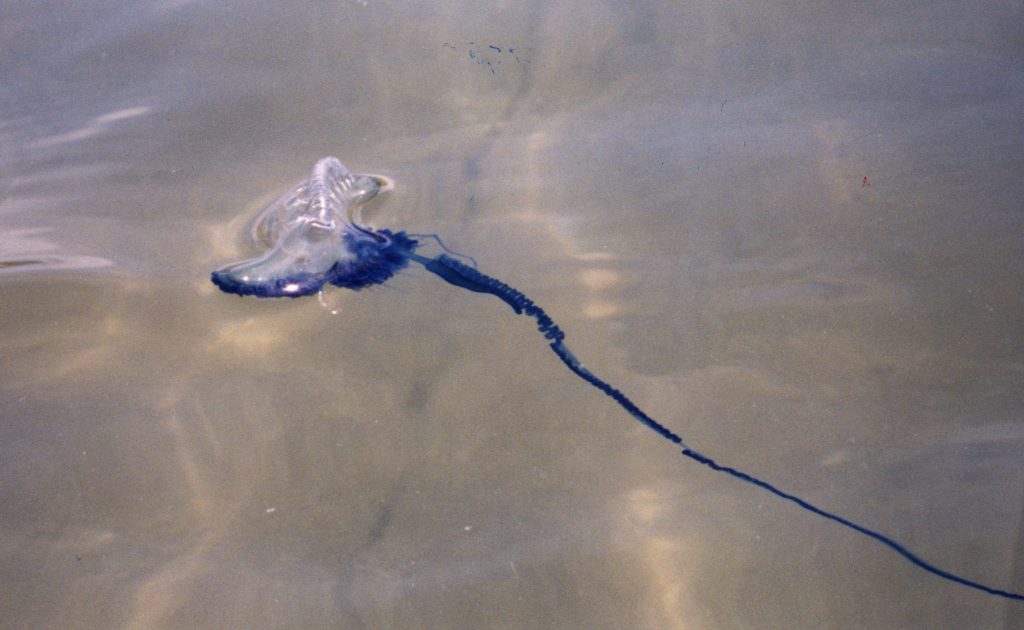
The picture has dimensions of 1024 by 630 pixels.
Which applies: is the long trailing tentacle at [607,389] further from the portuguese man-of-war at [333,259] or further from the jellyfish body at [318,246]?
the jellyfish body at [318,246]

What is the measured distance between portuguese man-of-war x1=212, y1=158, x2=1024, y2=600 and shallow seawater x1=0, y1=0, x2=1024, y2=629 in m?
0.04

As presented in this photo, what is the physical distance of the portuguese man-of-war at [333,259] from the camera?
6.63 feet

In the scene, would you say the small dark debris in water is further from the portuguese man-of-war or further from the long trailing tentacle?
the long trailing tentacle

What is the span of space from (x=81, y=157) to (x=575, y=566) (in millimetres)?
2247

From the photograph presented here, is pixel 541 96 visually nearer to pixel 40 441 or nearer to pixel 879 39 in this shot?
pixel 879 39

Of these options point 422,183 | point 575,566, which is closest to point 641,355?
point 575,566

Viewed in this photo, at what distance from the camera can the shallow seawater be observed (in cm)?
148

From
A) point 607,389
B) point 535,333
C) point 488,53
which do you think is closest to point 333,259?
point 535,333

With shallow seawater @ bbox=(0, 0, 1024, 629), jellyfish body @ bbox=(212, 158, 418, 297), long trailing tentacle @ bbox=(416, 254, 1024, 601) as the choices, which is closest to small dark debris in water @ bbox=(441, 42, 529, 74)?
shallow seawater @ bbox=(0, 0, 1024, 629)

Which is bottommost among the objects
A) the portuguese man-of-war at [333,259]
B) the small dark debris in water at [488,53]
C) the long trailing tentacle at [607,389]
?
the long trailing tentacle at [607,389]

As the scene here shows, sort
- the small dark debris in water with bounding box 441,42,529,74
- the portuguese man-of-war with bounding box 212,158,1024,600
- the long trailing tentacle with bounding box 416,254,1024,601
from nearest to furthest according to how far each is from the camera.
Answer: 1. the long trailing tentacle with bounding box 416,254,1024,601
2. the portuguese man-of-war with bounding box 212,158,1024,600
3. the small dark debris in water with bounding box 441,42,529,74

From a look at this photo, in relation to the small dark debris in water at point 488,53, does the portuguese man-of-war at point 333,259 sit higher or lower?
lower

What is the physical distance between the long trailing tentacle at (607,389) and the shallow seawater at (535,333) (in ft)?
0.08

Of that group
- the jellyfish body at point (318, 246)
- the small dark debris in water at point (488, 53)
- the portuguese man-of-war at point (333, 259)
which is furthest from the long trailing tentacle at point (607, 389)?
the small dark debris in water at point (488, 53)
